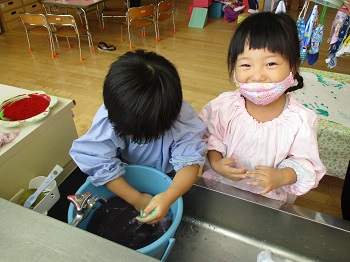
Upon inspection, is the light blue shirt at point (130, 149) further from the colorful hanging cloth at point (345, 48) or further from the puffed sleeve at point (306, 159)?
the colorful hanging cloth at point (345, 48)

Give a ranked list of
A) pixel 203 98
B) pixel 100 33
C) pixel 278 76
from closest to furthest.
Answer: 1. pixel 278 76
2. pixel 203 98
3. pixel 100 33

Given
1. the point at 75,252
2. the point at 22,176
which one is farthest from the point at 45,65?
the point at 75,252

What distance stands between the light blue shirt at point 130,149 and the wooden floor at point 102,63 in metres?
1.43

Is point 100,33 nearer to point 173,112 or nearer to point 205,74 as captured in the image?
point 205,74

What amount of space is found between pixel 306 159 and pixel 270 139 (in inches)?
4.9

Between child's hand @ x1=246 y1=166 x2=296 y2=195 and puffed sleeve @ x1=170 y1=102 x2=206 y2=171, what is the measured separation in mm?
164

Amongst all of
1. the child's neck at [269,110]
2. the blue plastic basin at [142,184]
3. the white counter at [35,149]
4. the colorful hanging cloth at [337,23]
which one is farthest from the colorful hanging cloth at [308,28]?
the white counter at [35,149]

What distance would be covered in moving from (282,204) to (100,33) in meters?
4.29

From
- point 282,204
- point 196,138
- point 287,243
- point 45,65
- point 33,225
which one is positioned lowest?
point 45,65

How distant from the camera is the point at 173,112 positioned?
69cm

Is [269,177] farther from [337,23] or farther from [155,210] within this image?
[337,23]

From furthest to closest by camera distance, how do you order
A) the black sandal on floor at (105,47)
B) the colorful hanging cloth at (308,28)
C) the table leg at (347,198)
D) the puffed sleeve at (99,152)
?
the black sandal on floor at (105,47), the colorful hanging cloth at (308,28), the table leg at (347,198), the puffed sleeve at (99,152)

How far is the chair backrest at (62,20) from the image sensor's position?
3.38 meters

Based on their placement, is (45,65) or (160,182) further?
(45,65)
